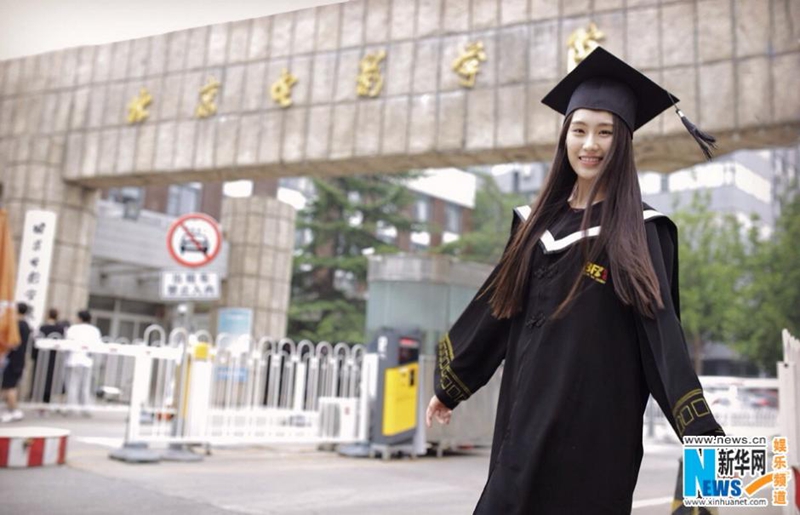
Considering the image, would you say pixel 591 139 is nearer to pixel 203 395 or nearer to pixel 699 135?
pixel 699 135

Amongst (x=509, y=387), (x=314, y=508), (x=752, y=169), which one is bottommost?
(x=314, y=508)

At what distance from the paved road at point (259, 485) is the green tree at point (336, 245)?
14.3 meters

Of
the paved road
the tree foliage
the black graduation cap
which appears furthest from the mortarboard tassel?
the tree foliage

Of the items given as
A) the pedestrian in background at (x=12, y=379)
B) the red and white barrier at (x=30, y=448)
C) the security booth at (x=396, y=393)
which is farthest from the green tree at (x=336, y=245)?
the red and white barrier at (x=30, y=448)

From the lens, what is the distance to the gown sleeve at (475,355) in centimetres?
255

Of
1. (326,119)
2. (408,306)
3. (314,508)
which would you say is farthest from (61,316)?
(314,508)

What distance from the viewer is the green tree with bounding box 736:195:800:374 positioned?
26438 millimetres

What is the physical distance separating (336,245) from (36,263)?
12.6m

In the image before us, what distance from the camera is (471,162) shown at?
10.3 meters

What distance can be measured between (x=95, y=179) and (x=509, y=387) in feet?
38.9

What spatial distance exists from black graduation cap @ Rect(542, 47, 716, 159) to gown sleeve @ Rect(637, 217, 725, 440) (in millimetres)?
386

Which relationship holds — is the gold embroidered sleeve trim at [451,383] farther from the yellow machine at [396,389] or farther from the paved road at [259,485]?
the yellow machine at [396,389]

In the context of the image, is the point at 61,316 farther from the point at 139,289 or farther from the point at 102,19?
the point at 102,19

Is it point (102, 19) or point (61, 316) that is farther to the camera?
point (61, 316)
